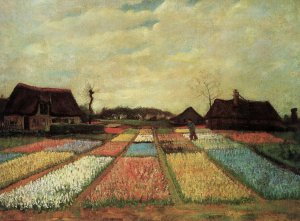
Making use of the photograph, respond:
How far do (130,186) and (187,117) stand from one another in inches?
88.4

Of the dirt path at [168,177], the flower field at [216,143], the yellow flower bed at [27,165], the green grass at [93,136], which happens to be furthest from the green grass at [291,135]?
the green grass at [93,136]

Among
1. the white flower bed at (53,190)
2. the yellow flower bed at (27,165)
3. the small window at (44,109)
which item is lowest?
the white flower bed at (53,190)

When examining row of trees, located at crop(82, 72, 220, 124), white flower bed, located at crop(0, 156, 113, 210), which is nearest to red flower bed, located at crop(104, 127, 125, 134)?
row of trees, located at crop(82, 72, 220, 124)

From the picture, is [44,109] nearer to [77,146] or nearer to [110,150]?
[110,150]

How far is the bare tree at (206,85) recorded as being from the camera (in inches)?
324

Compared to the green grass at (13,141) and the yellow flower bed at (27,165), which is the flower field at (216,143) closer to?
the yellow flower bed at (27,165)

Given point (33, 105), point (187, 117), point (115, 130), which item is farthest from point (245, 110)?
point (115, 130)

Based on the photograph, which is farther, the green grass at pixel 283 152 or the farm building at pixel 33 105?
the farm building at pixel 33 105

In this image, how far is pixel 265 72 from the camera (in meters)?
8.11

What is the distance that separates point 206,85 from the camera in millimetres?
8188

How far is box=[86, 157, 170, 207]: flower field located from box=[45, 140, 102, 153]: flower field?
288 centimetres

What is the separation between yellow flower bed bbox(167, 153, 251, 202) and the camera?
6.71 metres

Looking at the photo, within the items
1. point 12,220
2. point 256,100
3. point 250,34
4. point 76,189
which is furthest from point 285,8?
point 12,220

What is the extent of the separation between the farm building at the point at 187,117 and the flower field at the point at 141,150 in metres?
1.90
